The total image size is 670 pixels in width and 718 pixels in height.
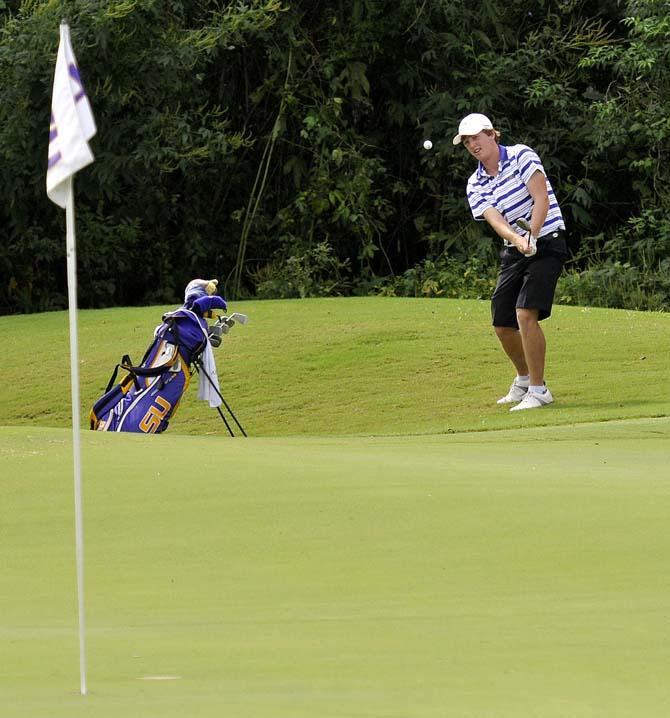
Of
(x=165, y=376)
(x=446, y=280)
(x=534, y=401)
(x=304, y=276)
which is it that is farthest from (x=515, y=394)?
(x=304, y=276)

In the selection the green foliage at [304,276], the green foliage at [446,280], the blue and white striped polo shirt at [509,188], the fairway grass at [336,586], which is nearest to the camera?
the fairway grass at [336,586]

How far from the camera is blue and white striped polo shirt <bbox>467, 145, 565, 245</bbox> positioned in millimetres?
9664

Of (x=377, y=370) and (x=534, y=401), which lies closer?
(x=534, y=401)

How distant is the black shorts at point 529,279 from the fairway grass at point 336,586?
3137 mm

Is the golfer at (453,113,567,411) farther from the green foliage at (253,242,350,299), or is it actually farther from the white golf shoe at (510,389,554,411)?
the green foliage at (253,242,350,299)

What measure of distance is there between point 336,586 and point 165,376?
5.69 metres

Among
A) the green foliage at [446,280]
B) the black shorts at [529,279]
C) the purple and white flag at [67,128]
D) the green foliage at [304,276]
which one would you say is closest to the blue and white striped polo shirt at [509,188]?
the black shorts at [529,279]

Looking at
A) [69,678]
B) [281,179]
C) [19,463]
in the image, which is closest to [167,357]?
[19,463]

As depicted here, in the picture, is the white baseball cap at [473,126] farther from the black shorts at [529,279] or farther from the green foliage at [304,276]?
the green foliage at [304,276]

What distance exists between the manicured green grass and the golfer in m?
0.49

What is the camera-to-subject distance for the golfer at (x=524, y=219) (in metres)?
9.54

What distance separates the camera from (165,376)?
9688 millimetres

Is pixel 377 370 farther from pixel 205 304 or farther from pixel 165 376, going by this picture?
pixel 165 376

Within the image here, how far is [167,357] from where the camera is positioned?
970 centimetres
